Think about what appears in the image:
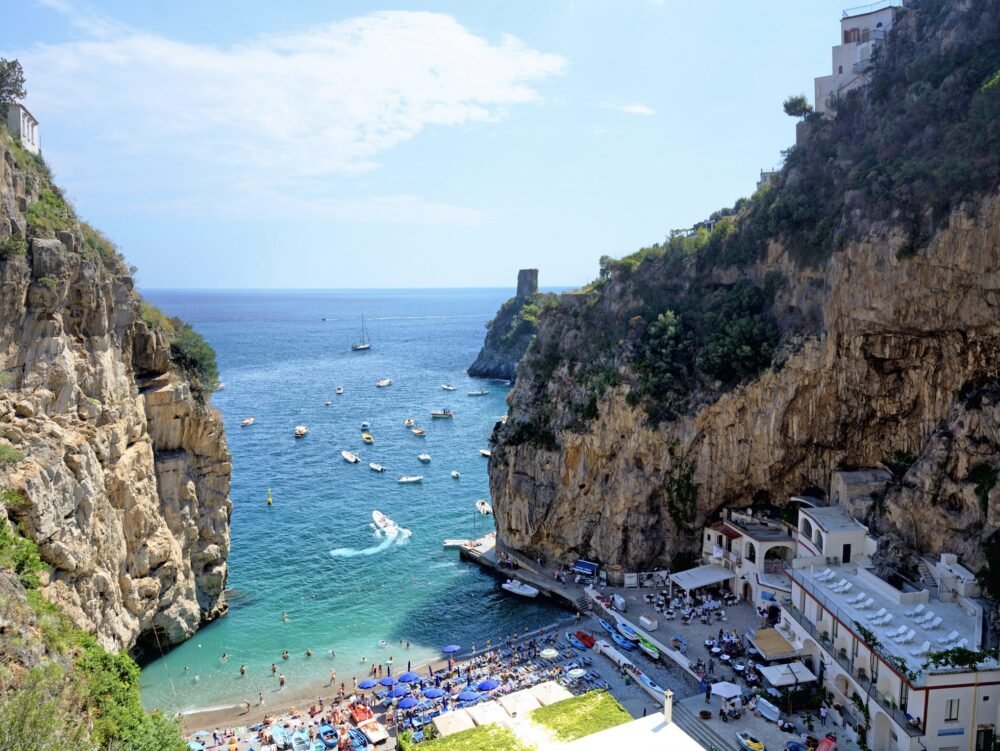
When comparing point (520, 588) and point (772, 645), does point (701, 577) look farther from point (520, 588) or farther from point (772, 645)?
point (520, 588)

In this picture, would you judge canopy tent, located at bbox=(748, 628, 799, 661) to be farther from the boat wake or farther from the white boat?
the boat wake

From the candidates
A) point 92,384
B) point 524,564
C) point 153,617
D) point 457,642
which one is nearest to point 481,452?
point 524,564

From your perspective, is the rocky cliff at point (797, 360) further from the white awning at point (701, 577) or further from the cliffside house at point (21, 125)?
the cliffside house at point (21, 125)

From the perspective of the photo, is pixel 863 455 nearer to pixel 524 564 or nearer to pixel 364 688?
pixel 524 564

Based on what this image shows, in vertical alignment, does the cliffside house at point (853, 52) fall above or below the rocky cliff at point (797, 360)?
above

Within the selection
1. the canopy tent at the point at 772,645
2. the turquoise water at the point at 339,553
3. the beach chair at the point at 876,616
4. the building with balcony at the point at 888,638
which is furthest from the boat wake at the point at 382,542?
the beach chair at the point at 876,616

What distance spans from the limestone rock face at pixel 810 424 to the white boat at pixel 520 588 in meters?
3.00

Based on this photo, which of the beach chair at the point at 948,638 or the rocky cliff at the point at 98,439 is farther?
the beach chair at the point at 948,638

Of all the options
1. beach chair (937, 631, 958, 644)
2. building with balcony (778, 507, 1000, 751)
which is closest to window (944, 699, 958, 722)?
building with balcony (778, 507, 1000, 751)

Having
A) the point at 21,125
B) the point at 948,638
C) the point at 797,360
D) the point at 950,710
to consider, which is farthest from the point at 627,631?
the point at 21,125

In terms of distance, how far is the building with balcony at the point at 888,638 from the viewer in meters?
23.4

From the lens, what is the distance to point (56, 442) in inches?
1010

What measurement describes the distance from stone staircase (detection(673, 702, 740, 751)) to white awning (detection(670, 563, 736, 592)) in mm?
8693

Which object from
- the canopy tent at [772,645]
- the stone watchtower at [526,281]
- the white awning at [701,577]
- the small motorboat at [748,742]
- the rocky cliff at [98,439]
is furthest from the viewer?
the stone watchtower at [526,281]
